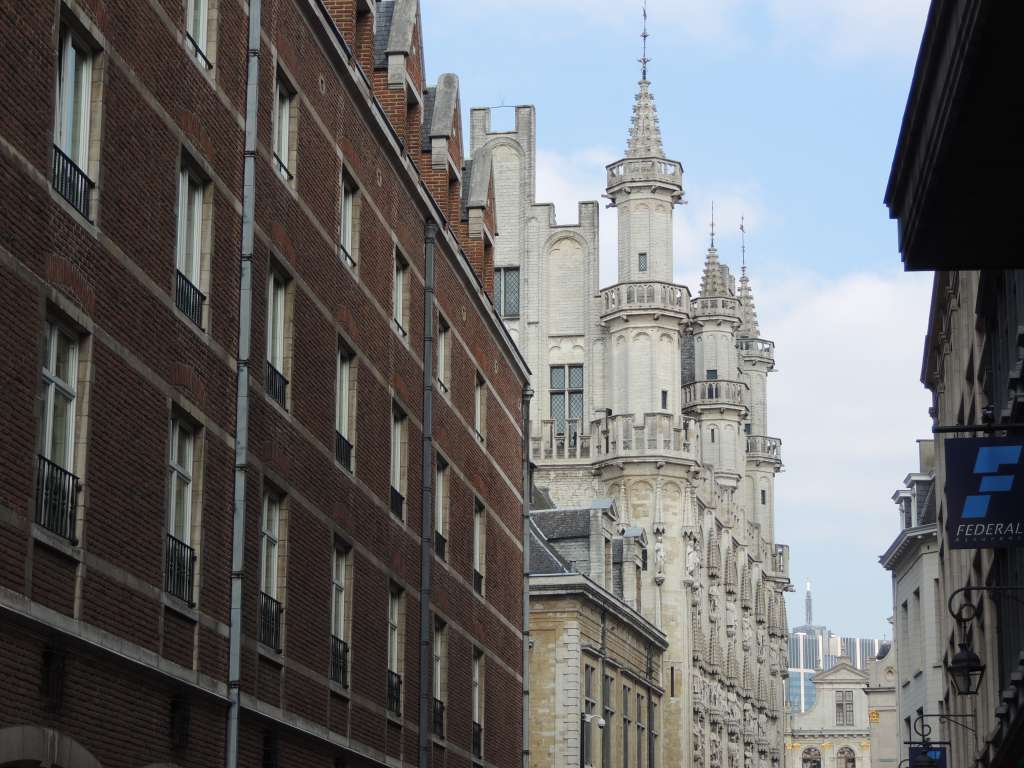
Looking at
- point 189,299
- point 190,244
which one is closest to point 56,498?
point 189,299

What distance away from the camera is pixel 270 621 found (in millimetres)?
25203

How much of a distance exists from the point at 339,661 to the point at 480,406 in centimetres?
1302

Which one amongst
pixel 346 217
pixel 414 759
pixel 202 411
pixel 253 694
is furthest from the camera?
pixel 414 759

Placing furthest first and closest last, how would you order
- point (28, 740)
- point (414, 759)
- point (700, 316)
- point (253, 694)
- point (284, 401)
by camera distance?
point (700, 316) → point (414, 759) → point (284, 401) → point (253, 694) → point (28, 740)

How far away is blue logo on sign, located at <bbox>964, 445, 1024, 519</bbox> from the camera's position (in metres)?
16.6

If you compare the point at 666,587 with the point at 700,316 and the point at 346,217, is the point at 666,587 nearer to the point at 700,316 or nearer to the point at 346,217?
the point at 700,316

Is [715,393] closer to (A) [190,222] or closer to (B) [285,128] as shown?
(B) [285,128]

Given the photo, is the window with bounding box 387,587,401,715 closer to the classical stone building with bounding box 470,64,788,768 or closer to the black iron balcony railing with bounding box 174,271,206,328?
the black iron balcony railing with bounding box 174,271,206,328

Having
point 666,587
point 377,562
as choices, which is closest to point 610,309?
point 666,587

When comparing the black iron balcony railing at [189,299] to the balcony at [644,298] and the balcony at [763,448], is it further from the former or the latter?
the balcony at [763,448]

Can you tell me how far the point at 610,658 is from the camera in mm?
59906

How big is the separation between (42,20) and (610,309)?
60087mm

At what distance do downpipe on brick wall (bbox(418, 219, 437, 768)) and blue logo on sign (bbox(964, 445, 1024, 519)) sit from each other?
59.0 feet

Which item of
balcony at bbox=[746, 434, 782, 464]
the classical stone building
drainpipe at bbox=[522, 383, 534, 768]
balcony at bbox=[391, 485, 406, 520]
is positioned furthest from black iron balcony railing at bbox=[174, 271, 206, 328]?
balcony at bbox=[746, 434, 782, 464]
